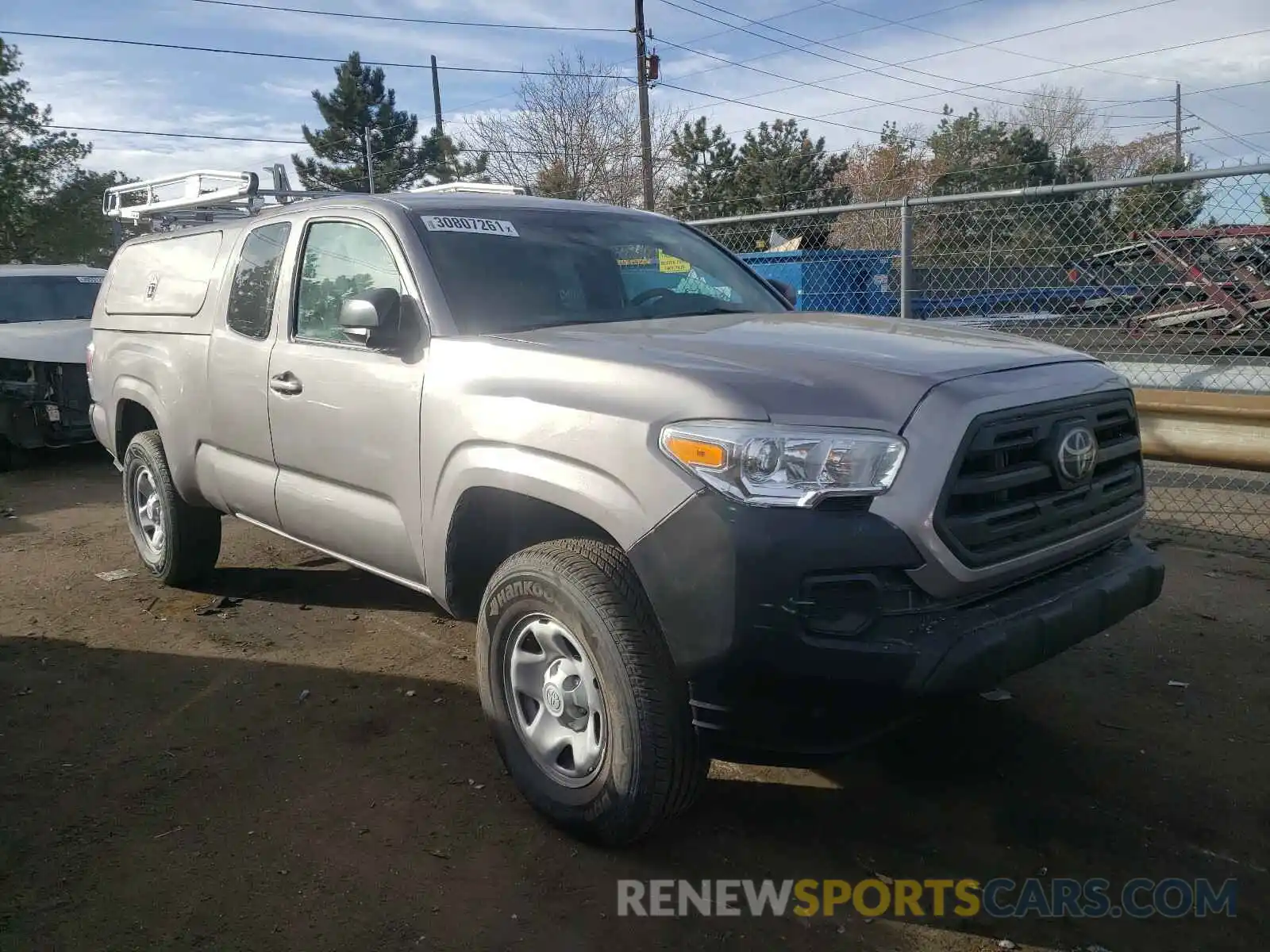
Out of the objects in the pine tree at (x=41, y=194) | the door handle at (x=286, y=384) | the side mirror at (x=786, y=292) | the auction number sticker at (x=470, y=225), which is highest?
the pine tree at (x=41, y=194)

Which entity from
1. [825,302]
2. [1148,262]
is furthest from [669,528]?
[825,302]

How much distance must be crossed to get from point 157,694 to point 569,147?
2800 centimetres

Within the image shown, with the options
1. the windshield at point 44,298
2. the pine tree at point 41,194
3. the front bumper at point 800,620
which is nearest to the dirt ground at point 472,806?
the front bumper at point 800,620

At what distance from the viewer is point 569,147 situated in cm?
3003

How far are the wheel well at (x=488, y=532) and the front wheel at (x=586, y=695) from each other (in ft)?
0.43

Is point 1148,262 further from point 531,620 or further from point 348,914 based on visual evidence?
point 348,914

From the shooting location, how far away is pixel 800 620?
7.77ft

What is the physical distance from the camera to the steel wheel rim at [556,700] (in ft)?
9.44

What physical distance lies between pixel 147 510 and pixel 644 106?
2141 centimetres

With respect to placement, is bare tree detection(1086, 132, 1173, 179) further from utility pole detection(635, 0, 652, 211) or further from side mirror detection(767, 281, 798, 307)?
side mirror detection(767, 281, 798, 307)

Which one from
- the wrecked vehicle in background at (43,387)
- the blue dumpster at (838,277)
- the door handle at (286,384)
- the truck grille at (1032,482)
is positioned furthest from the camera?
the wrecked vehicle in background at (43,387)

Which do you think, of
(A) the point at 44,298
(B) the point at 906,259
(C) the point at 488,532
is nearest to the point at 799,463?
(C) the point at 488,532

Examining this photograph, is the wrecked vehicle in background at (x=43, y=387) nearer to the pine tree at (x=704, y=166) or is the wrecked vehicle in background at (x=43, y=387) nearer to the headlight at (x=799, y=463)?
the headlight at (x=799, y=463)

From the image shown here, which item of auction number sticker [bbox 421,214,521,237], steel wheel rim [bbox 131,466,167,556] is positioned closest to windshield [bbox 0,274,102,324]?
steel wheel rim [bbox 131,466,167,556]
